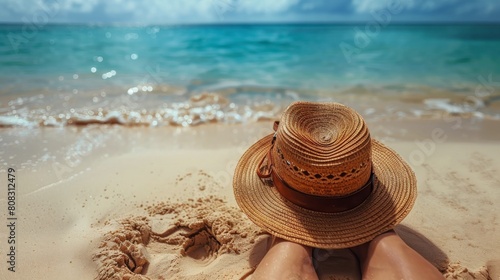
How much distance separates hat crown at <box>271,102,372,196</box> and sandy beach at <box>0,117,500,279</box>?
21.7 inches

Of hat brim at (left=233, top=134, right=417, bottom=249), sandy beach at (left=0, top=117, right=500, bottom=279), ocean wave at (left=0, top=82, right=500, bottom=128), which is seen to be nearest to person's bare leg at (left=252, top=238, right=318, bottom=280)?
hat brim at (left=233, top=134, right=417, bottom=249)

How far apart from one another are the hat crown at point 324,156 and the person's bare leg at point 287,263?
318 millimetres

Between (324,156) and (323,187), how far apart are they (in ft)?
0.55

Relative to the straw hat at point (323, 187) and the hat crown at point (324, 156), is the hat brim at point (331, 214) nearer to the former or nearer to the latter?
the straw hat at point (323, 187)

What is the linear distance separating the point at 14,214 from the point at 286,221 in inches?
77.4

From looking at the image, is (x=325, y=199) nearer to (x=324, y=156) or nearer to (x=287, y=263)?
(x=324, y=156)

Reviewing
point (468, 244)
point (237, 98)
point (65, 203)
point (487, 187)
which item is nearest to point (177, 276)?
point (65, 203)

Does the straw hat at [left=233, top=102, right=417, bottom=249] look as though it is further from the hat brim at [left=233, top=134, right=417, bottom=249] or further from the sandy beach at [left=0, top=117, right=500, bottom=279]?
the sandy beach at [left=0, top=117, right=500, bottom=279]

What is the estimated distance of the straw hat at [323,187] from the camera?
1860 mm

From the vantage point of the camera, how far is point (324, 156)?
6.05 feet

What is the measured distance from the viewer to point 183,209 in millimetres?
2631

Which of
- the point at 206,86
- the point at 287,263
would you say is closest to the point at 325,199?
the point at 287,263

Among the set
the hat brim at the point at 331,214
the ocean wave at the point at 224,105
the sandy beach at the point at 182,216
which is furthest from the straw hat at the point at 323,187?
the ocean wave at the point at 224,105

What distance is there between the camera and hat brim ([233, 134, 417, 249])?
1.90 meters
